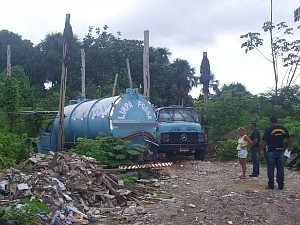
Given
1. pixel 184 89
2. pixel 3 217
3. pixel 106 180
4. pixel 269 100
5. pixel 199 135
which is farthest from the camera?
pixel 184 89

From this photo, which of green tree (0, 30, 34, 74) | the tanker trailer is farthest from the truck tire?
green tree (0, 30, 34, 74)

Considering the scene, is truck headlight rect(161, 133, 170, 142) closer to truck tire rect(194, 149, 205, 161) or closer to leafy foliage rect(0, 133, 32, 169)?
truck tire rect(194, 149, 205, 161)

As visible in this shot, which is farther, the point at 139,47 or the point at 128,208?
the point at 139,47

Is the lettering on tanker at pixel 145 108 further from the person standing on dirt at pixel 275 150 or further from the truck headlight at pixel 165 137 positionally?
the person standing on dirt at pixel 275 150

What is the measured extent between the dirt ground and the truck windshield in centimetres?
401

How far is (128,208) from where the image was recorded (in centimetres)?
913

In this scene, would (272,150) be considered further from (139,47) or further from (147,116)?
(139,47)

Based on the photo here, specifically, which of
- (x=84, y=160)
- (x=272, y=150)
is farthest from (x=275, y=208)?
(x=84, y=160)

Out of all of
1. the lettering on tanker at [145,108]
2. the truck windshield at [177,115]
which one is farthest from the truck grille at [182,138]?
the lettering on tanker at [145,108]

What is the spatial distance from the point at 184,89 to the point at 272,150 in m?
44.4

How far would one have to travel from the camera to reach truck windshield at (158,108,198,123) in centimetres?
1820

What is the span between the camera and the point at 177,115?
60.4 feet

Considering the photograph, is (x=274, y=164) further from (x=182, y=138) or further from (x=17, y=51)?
(x=17, y=51)

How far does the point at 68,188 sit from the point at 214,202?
3.17m
